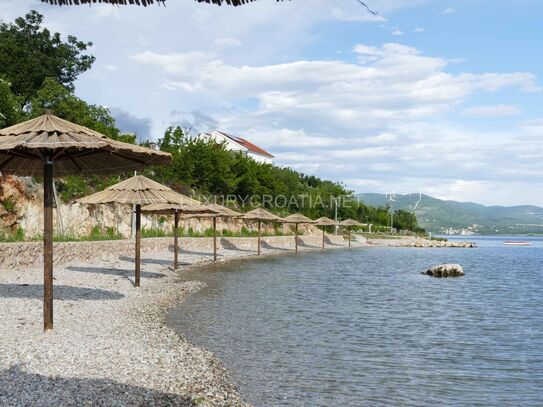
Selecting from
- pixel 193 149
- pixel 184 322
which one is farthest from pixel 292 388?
pixel 193 149

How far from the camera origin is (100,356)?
764 cm

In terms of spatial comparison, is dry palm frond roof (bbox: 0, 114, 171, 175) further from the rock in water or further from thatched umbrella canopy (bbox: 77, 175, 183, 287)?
the rock in water

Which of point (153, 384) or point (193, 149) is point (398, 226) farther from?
point (153, 384)

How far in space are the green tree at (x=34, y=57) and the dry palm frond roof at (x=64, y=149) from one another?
35.3m

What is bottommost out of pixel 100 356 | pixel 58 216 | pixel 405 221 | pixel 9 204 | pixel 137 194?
pixel 100 356

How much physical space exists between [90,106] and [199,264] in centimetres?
1868

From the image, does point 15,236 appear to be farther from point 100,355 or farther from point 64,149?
point 100,355

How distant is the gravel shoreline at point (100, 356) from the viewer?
615cm

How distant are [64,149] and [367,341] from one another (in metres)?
7.29

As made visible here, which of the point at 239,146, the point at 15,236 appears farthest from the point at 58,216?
the point at 239,146

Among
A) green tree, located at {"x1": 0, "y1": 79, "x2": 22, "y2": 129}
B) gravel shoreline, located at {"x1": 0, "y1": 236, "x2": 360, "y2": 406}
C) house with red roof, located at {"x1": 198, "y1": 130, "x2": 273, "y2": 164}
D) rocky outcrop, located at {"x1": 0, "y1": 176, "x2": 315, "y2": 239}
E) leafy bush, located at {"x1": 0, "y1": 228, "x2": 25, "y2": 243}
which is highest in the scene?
house with red roof, located at {"x1": 198, "y1": 130, "x2": 273, "y2": 164}

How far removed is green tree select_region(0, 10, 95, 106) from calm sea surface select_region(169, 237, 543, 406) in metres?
29.9

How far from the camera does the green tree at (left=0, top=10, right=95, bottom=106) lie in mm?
43250

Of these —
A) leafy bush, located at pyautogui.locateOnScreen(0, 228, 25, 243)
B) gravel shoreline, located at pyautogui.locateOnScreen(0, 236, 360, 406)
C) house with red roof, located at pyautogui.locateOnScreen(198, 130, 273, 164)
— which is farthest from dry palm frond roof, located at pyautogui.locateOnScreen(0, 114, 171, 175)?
house with red roof, located at pyautogui.locateOnScreen(198, 130, 273, 164)
